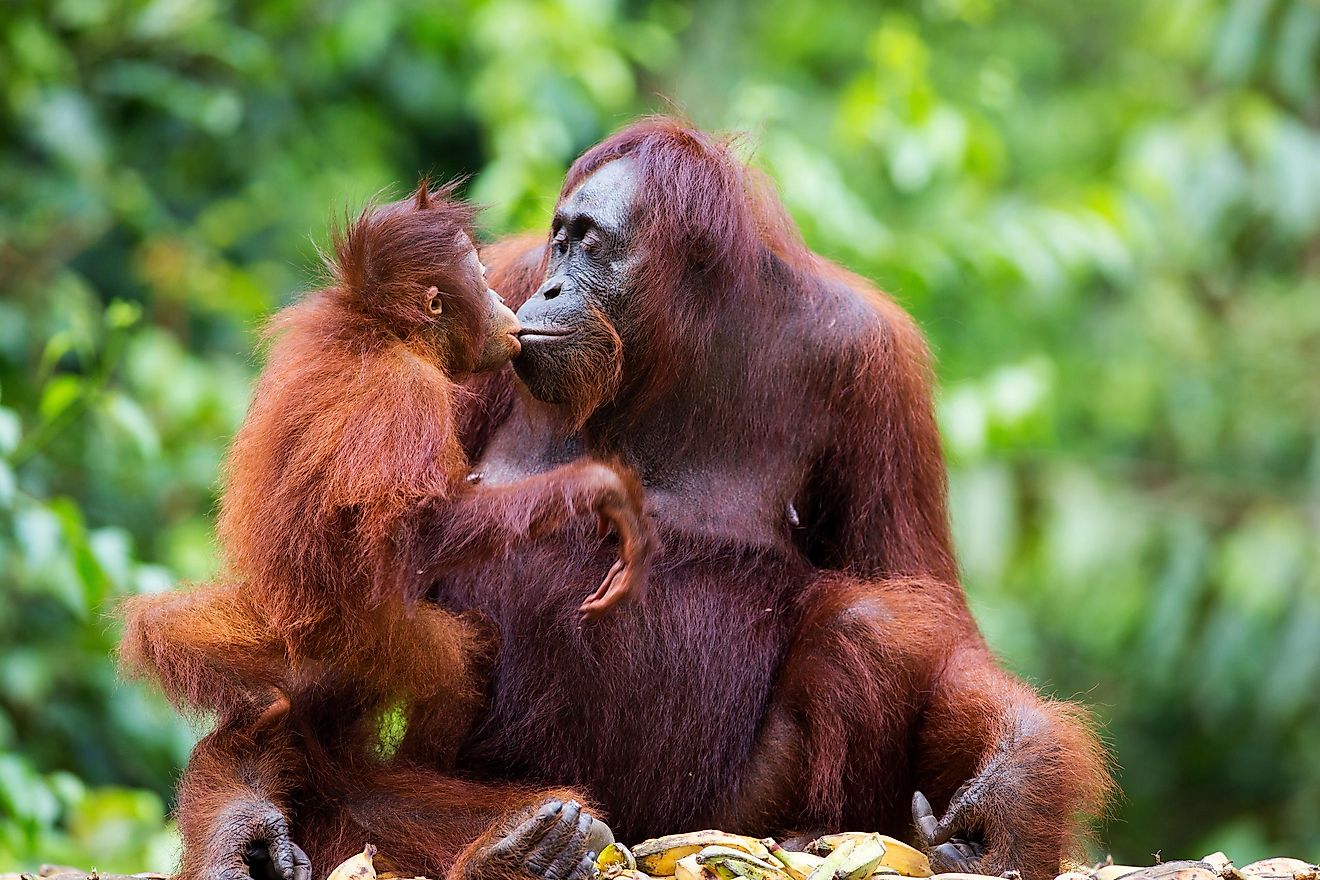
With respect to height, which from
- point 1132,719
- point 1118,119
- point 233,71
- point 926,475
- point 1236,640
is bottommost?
point 1132,719

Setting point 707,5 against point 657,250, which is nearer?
point 657,250

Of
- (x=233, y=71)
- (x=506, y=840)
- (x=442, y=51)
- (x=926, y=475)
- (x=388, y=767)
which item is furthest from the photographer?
(x=442, y=51)

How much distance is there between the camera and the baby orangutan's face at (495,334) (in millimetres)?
2756

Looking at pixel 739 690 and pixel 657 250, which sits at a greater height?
pixel 657 250

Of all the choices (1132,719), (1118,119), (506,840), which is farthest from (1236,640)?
(506,840)

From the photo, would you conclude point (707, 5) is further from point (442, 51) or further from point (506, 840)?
point (506, 840)

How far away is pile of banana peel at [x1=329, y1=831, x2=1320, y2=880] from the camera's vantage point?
96.3 inches

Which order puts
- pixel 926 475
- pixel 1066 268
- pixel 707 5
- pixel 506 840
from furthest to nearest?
pixel 707 5
pixel 1066 268
pixel 926 475
pixel 506 840

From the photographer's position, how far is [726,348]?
302 cm

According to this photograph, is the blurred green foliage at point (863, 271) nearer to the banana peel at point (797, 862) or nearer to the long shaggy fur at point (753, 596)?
the long shaggy fur at point (753, 596)

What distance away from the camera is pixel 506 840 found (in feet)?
7.80

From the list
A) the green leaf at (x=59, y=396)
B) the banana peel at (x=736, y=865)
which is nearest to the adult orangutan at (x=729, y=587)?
the banana peel at (x=736, y=865)

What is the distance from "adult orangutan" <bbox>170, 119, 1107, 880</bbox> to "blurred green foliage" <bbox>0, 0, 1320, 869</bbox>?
0.47 metres

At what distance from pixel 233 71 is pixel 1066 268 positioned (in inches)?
124
